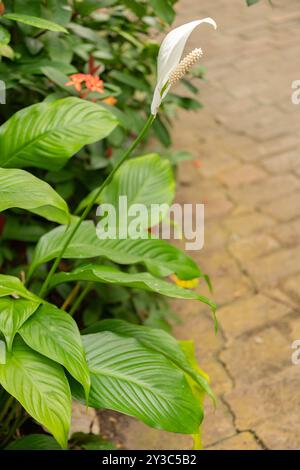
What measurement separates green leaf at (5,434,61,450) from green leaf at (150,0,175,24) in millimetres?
1053

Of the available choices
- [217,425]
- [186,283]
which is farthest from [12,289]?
[186,283]

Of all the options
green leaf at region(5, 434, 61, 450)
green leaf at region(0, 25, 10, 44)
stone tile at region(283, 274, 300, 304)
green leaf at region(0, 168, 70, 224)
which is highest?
green leaf at region(0, 25, 10, 44)

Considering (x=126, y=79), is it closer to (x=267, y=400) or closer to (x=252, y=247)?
(x=252, y=247)

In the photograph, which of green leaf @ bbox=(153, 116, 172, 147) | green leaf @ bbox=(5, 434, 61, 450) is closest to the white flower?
green leaf @ bbox=(5, 434, 61, 450)

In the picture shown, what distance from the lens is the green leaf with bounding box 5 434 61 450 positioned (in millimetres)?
1367

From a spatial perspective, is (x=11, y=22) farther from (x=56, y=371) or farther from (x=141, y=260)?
(x=56, y=371)

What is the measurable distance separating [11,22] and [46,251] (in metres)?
0.61

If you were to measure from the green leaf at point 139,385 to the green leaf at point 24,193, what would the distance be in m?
0.29

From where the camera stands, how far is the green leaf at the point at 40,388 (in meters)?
1.08

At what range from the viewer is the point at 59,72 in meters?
1.62

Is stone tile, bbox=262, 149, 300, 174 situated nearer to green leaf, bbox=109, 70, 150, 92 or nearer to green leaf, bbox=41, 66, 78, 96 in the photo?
green leaf, bbox=109, 70, 150, 92

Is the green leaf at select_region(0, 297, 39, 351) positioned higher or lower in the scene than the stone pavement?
higher

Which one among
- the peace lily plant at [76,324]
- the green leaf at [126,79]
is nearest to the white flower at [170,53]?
the peace lily plant at [76,324]
